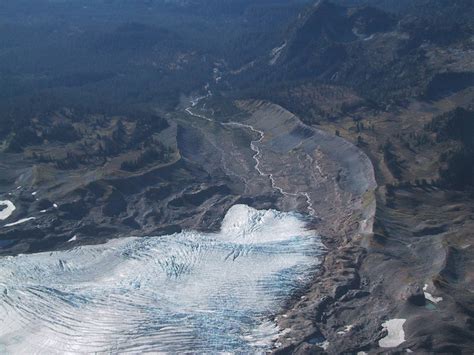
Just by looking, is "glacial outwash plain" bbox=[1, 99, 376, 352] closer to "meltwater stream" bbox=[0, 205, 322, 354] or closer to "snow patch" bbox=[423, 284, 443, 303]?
"meltwater stream" bbox=[0, 205, 322, 354]

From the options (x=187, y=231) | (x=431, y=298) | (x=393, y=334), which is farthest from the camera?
(x=187, y=231)

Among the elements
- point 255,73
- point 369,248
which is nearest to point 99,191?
point 369,248

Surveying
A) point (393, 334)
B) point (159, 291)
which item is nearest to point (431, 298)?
point (393, 334)

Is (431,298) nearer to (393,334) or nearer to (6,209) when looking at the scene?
(393,334)

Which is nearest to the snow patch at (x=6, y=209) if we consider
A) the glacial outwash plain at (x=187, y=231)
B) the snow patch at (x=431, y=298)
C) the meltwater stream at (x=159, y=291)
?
the glacial outwash plain at (x=187, y=231)

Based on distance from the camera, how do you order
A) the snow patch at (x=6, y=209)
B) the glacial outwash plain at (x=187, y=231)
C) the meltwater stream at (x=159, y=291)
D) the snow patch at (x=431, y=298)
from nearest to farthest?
the snow patch at (x=431, y=298) → the meltwater stream at (x=159, y=291) → the glacial outwash plain at (x=187, y=231) → the snow patch at (x=6, y=209)

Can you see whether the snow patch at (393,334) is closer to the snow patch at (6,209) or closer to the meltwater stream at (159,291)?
the meltwater stream at (159,291)

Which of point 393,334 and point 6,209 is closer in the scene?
point 393,334
